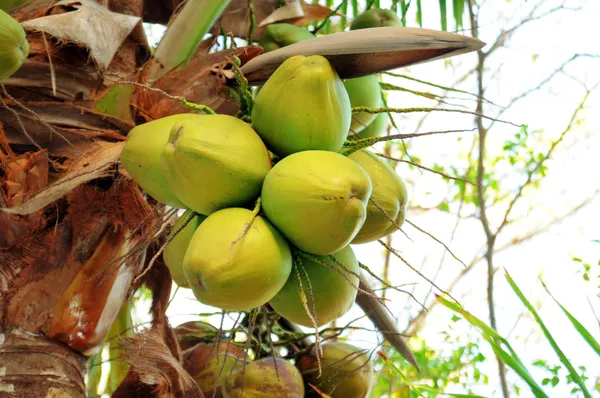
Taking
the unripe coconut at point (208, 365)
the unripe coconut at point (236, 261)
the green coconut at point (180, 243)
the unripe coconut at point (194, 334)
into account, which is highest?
the unripe coconut at point (236, 261)

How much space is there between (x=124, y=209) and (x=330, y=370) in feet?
1.96

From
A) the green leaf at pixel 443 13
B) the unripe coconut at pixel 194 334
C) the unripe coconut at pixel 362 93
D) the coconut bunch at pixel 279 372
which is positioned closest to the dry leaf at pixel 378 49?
the unripe coconut at pixel 362 93

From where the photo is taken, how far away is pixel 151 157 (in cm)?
103

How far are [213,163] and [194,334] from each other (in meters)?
0.87

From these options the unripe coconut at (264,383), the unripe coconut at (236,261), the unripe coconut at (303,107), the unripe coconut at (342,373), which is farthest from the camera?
the unripe coconut at (342,373)

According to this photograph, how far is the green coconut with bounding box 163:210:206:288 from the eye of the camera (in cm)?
104

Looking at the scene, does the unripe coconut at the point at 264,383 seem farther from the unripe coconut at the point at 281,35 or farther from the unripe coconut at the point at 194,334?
the unripe coconut at the point at 281,35

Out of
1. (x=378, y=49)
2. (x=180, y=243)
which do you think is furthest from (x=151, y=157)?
(x=378, y=49)

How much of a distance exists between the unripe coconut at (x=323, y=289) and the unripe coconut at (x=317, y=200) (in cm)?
8

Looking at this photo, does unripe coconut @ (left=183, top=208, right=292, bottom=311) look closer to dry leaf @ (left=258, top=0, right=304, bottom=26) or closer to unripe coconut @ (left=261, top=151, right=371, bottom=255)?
unripe coconut @ (left=261, top=151, right=371, bottom=255)

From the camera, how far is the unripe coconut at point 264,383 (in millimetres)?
1410

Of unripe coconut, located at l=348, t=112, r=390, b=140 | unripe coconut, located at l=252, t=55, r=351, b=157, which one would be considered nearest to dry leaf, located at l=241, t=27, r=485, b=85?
unripe coconut, located at l=252, t=55, r=351, b=157

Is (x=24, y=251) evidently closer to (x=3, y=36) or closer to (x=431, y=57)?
(x=3, y=36)

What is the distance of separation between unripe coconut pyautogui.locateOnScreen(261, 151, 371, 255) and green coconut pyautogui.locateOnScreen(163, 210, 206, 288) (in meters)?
0.16
